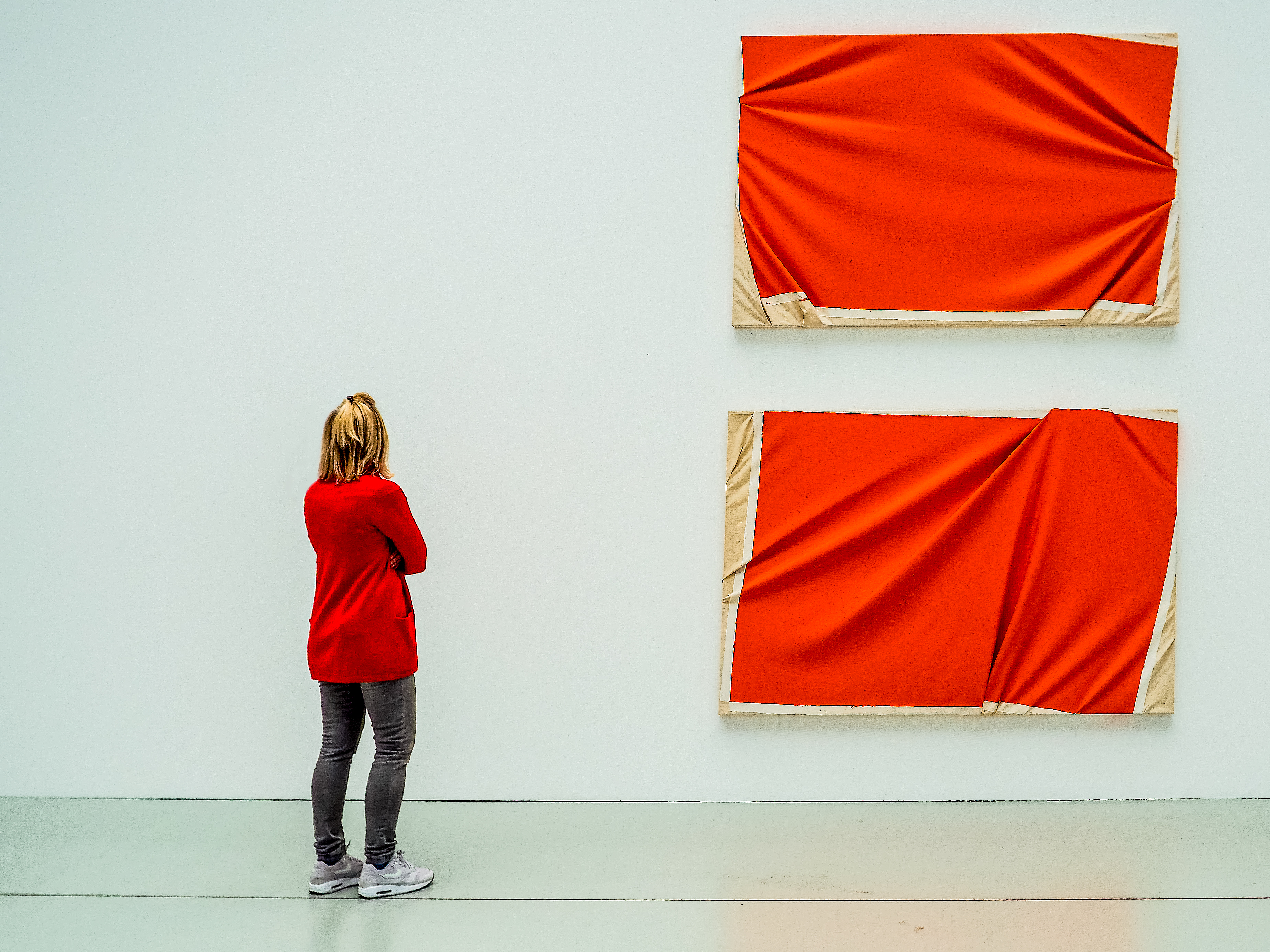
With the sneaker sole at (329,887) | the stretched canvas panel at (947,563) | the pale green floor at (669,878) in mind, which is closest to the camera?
the pale green floor at (669,878)

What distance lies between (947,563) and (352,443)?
1.79 m

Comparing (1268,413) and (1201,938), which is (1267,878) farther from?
(1268,413)

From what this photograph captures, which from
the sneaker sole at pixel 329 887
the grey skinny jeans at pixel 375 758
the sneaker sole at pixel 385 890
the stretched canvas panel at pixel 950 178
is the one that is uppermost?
the stretched canvas panel at pixel 950 178

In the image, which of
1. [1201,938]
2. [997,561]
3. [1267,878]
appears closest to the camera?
[1201,938]

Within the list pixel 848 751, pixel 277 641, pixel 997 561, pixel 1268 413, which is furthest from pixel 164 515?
pixel 1268 413

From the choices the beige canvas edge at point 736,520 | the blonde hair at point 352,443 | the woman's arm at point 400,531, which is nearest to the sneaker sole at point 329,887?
the woman's arm at point 400,531

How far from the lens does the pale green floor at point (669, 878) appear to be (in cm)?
215

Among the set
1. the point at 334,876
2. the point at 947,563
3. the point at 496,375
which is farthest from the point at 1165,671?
the point at 334,876

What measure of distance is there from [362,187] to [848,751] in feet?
7.61

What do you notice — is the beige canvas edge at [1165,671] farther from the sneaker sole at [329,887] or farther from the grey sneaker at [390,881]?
the sneaker sole at [329,887]

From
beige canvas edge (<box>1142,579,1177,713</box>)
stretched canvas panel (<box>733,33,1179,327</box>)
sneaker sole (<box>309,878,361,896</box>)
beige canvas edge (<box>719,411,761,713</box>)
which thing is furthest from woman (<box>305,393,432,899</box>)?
beige canvas edge (<box>1142,579,1177,713</box>)

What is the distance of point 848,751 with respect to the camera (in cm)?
297

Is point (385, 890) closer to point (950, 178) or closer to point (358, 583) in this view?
point (358, 583)

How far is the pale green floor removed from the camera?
84.8 inches
